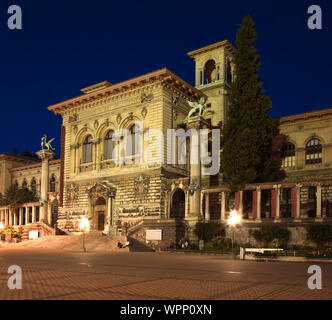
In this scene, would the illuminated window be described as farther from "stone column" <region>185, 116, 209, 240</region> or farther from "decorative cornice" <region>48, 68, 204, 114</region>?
"stone column" <region>185, 116, 209, 240</region>

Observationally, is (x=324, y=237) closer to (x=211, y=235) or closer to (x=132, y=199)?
(x=211, y=235)

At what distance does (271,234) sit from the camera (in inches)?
1276

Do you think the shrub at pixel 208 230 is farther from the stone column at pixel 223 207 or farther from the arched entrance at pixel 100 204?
the arched entrance at pixel 100 204

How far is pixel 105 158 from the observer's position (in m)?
48.7

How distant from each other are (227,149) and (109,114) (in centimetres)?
1704

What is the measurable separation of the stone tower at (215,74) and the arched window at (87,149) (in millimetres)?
16448

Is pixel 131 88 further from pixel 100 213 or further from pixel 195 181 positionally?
pixel 100 213

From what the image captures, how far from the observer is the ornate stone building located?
38250 mm

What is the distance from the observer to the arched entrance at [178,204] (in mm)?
42656

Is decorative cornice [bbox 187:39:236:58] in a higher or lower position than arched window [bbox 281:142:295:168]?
higher

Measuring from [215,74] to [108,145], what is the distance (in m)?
20.6

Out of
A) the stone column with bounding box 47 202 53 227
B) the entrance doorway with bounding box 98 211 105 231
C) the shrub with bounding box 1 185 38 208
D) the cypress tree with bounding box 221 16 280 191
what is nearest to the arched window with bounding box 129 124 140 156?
the entrance doorway with bounding box 98 211 105 231

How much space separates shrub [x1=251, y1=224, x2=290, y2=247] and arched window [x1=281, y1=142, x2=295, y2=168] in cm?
1380
